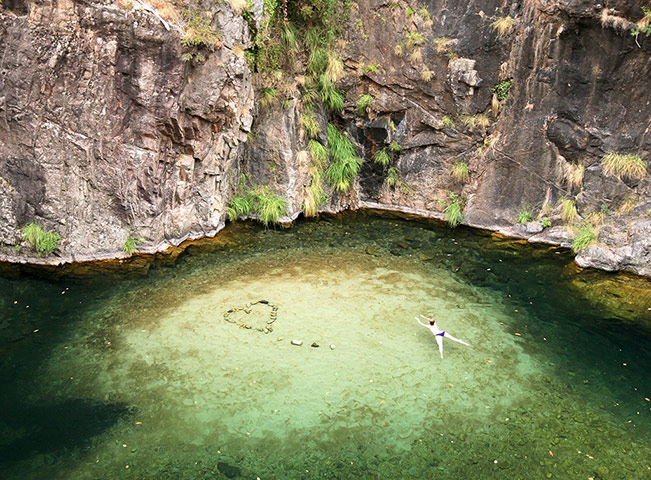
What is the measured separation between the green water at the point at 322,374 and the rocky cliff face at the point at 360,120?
63.8 inches

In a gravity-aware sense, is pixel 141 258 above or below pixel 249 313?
below

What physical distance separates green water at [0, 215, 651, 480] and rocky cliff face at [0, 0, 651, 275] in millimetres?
1621

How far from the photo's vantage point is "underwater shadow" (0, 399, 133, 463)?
5.38 metres

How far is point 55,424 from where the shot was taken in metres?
5.72

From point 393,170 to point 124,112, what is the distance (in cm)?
713

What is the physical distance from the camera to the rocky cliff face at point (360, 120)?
923cm

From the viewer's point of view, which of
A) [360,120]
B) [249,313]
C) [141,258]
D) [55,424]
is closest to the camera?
[55,424]

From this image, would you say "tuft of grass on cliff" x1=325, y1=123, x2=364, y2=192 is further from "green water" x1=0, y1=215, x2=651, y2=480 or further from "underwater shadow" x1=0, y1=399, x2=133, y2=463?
"underwater shadow" x1=0, y1=399, x2=133, y2=463

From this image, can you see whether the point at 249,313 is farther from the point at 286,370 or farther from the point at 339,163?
the point at 339,163

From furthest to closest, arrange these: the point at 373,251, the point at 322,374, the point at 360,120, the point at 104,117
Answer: the point at 360,120 → the point at 373,251 → the point at 104,117 → the point at 322,374

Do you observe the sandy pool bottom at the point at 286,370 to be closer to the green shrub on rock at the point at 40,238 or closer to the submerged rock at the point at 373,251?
the submerged rock at the point at 373,251

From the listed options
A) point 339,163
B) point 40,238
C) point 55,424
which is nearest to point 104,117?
point 40,238

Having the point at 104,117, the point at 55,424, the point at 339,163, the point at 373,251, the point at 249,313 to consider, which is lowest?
the point at 55,424

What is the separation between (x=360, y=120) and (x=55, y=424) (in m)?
10.4
